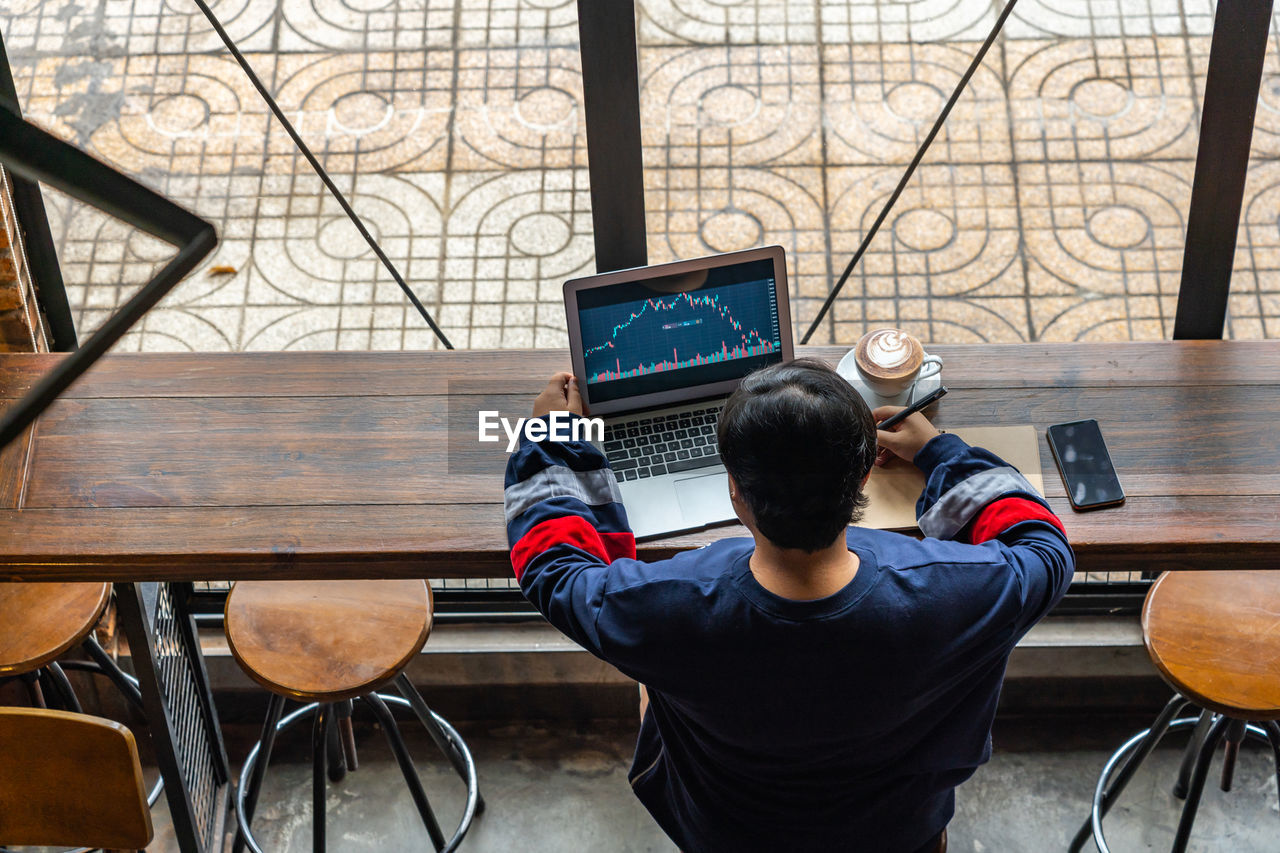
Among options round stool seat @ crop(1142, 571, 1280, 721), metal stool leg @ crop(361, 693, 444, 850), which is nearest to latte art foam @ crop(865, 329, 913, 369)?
round stool seat @ crop(1142, 571, 1280, 721)

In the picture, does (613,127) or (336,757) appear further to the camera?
(336,757)

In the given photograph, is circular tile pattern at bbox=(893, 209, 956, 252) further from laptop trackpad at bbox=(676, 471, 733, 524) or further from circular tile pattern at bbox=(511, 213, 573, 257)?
laptop trackpad at bbox=(676, 471, 733, 524)

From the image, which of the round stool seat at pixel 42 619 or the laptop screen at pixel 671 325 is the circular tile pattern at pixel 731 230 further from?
the round stool seat at pixel 42 619

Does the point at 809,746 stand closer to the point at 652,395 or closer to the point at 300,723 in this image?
the point at 652,395

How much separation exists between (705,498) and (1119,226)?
3.01 meters

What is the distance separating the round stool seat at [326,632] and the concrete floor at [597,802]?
0.82 meters

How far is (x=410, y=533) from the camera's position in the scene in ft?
6.34

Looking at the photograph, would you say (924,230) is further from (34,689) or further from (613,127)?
(34,689)

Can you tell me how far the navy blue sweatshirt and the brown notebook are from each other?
0.29ft

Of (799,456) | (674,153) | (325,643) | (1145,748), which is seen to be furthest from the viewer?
(674,153)

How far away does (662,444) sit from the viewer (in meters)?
2.05

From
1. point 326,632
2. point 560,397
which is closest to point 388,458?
point 560,397

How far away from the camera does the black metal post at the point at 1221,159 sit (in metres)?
2.11

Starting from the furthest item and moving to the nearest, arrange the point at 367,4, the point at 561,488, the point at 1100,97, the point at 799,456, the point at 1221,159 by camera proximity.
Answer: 1. the point at 367,4
2. the point at 1100,97
3. the point at 1221,159
4. the point at 561,488
5. the point at 799,456
